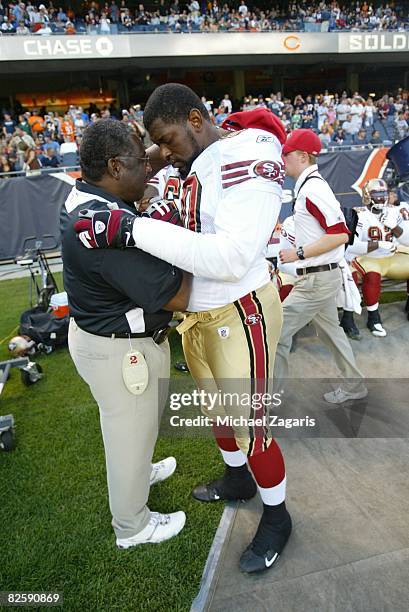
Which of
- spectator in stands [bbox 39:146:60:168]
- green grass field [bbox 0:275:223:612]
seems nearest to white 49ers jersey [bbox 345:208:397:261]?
green grass field [bbox 0:275:223:612]

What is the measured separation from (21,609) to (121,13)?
2465 centimetres

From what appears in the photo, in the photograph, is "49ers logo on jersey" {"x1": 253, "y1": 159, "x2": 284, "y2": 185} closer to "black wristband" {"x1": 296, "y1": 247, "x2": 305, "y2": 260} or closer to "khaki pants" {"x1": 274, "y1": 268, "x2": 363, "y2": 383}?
"black wristband" {"x1": 296, "y1": 247, "x2": 305, "y2": 260}

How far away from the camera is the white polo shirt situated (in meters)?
3.30

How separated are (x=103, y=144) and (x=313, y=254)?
1.92 meters

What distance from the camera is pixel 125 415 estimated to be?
84.2 inches

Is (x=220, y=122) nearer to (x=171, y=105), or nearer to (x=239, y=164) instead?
(x=171, y=105)

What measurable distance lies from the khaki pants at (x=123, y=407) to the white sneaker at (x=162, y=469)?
55cm

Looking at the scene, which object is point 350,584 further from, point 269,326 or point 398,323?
point 398,323

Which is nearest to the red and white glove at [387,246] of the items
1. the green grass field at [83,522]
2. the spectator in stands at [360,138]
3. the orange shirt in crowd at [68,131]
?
the green grass field at [83,522]

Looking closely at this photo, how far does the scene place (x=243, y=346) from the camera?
2074 mm

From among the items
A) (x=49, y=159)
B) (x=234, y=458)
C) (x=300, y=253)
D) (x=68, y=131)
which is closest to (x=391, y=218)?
(x=300, y=253)

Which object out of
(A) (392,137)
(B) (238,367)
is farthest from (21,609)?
(A) (392,137)

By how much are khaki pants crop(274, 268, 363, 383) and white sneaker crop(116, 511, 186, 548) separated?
54.5 inches

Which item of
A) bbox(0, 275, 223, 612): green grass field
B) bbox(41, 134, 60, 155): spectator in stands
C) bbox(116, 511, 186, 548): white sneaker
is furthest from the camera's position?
bbox(41, 134, 60, 155): spectator in stands
